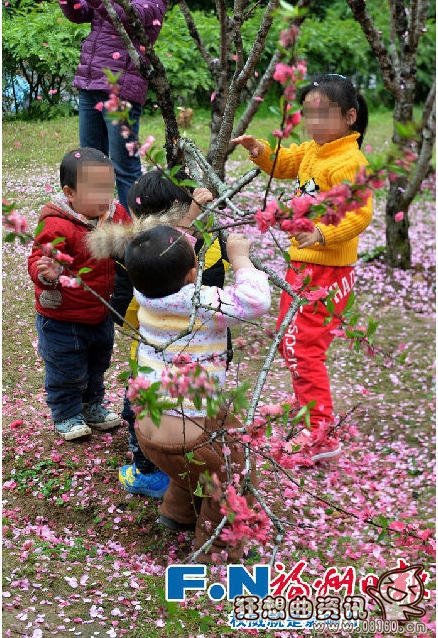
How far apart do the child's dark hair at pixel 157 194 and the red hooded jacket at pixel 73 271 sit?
0.38 metres

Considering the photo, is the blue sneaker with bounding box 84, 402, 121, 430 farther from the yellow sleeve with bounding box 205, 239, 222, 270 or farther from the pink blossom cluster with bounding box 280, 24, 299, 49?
the pink blossom cluster with bounding box 280, 24, 299, 49

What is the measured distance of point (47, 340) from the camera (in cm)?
351

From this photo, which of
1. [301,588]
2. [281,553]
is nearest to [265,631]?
[301,588]

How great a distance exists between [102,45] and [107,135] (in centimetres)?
65

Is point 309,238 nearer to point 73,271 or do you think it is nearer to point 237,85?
point 237,85

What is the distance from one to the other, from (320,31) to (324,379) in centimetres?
1152

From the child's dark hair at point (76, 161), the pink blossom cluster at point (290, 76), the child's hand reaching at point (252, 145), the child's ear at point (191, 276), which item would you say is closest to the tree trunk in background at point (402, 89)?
the child's hand reaching at point (252, 145)

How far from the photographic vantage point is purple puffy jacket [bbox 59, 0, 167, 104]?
417 centimetres

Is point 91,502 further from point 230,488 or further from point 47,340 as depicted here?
point 230,488

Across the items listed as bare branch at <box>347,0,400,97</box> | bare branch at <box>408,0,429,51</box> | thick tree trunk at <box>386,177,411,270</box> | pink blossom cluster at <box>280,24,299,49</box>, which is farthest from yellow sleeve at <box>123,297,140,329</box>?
thick tree trunk at <box>386,177,411,270</box>

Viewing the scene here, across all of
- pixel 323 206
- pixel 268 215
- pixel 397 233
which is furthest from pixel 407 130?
pixel 397 233

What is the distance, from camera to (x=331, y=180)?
11.4ft

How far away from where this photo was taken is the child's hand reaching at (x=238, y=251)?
2605 mm

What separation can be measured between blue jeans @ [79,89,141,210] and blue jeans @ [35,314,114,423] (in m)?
1.08
